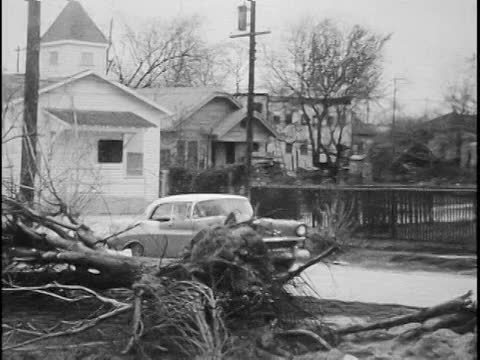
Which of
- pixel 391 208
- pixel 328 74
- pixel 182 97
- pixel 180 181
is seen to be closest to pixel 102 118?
pixel 182 97

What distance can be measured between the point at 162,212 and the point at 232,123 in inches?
28.6

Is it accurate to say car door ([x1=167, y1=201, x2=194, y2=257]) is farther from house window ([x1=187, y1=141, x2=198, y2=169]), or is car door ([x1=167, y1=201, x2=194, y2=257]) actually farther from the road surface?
the road surface

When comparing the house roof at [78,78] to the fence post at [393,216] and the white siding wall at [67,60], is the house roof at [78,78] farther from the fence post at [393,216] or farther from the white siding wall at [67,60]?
the fence post at [393,216]

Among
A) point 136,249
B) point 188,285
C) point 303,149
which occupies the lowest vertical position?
point 188,285

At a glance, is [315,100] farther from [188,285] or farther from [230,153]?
[188,285]

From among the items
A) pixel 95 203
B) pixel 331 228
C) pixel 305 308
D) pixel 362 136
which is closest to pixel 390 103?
pixel 362 136

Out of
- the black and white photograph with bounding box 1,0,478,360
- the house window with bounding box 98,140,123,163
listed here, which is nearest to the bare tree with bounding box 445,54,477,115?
the black and white photograph with bounding box 1,0,478,360

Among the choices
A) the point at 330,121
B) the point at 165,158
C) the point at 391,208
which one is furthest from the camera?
the point at 391,208

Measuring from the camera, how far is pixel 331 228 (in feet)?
23.7

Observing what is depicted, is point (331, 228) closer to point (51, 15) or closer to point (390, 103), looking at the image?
point (390, 103)

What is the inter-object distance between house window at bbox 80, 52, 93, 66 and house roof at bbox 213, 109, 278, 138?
0.92 meters

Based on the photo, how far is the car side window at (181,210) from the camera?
7.14 m

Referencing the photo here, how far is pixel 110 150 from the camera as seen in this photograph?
7.05 metres

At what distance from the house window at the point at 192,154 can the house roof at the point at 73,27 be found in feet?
2.98
